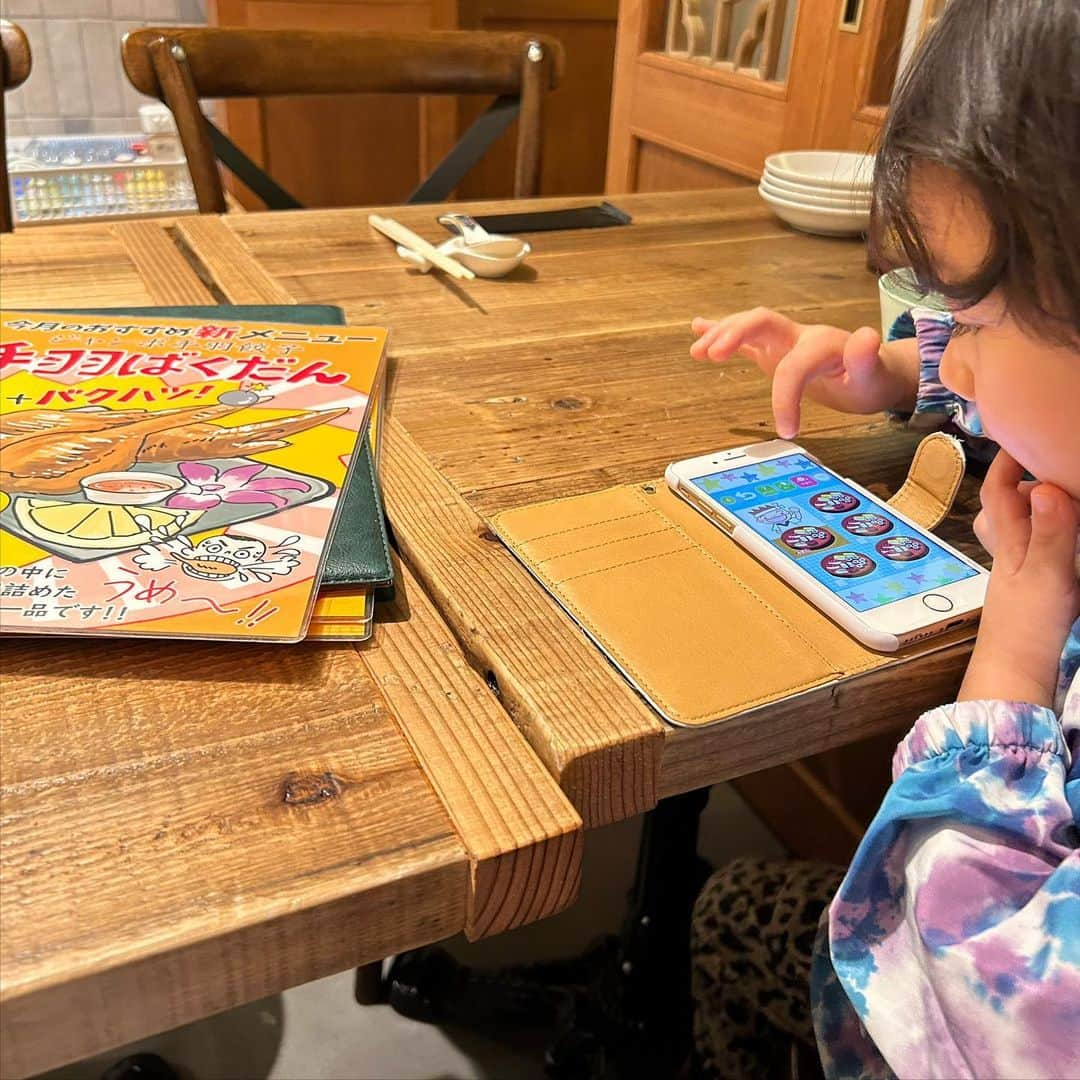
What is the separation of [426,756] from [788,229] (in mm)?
897

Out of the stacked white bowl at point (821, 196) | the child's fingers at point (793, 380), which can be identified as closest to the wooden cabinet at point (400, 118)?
the stacked white bowl at point (821, 196)

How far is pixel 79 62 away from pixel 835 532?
265 centimetres

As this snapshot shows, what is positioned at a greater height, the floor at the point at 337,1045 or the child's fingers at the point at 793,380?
the child's fingers at the point at 793,380

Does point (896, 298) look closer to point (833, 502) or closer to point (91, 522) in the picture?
point (833, 502)

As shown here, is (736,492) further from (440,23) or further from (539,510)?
(440,23)

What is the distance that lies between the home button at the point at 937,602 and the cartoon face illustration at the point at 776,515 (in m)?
0.08

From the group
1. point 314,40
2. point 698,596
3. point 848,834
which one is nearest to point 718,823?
point 848,834

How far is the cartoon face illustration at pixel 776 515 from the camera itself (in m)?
0.55

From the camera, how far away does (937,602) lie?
0.50 m

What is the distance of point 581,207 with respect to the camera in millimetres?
1160

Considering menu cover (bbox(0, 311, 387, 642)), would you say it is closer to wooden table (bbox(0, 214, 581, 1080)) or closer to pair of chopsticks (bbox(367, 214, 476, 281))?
wooden table (bbox(0, 214, 581, 1080))

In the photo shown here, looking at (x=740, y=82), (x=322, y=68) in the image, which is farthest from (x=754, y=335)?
(x=740, y=82)

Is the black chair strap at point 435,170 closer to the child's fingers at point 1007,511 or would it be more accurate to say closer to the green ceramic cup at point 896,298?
the green ceramic cup at point 896,298

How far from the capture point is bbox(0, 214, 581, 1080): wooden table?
1.08 ft
